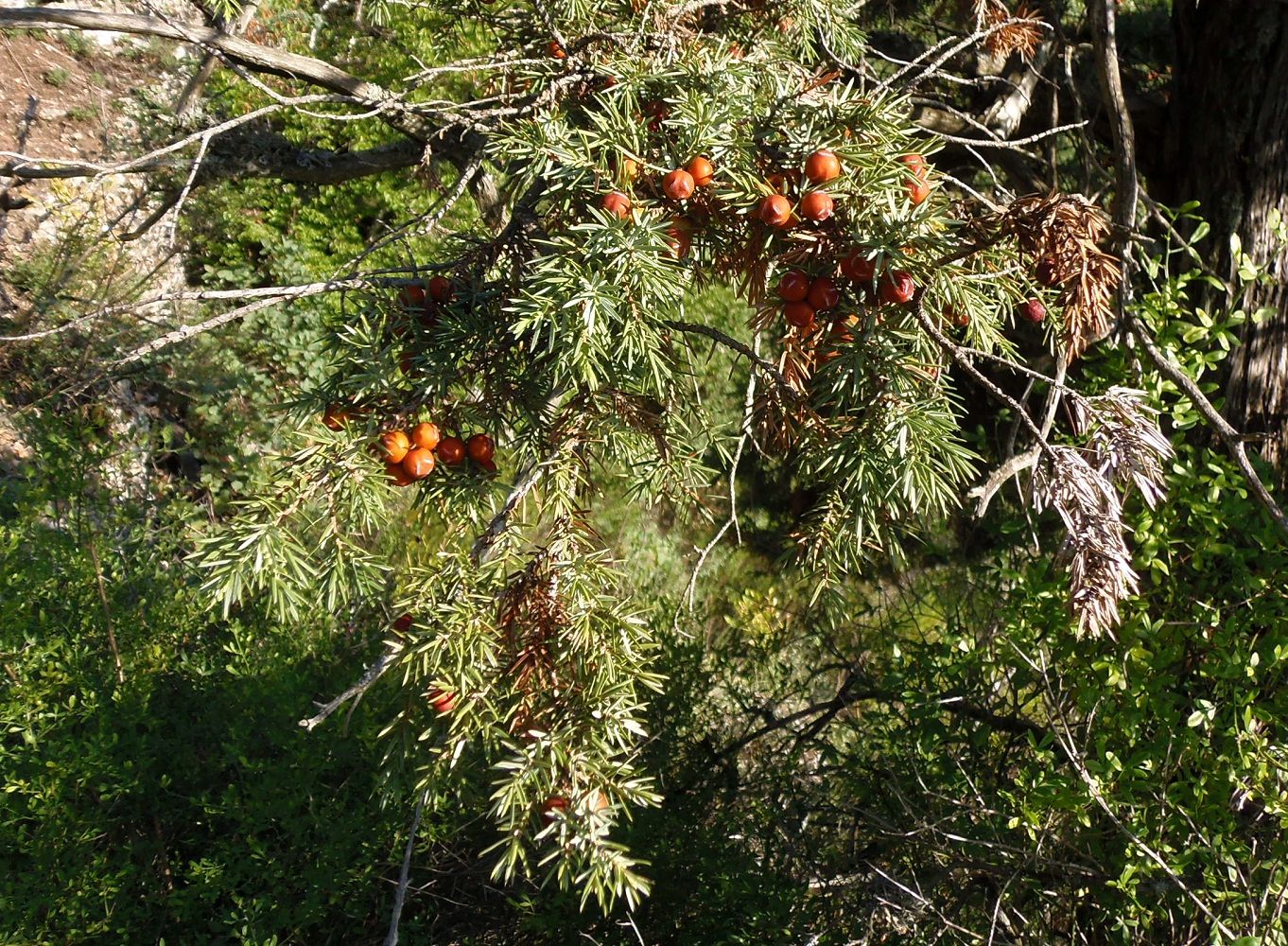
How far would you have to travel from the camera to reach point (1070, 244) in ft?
4.07

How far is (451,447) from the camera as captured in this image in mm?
1269

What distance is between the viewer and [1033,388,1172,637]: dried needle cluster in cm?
112

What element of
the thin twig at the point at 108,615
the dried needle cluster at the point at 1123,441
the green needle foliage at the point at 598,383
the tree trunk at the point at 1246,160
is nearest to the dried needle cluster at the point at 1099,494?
the dried needle cluster at the point at 1123,441

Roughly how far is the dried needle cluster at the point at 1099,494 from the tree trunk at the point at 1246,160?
51.1 inches

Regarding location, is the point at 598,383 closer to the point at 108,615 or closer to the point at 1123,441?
the point at 1123,441

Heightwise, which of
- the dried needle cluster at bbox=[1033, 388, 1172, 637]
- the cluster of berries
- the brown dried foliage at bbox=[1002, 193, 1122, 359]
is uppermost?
the brown dried foliage at bbox=[1002, 193, 1122, 359]

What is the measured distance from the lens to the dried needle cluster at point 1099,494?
1124 millimetres

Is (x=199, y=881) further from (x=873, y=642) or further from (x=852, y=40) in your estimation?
(x=852, y=40)

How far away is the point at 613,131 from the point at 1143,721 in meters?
1.48

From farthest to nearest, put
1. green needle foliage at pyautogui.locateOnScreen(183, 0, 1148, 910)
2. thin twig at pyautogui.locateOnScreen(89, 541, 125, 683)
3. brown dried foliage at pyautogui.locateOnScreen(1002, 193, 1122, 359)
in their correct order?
thin twig at pyautogui.locateOnScreen(89, 541, 125, 683)
brown dried foliage at pyautogui.locateOnScreen(1002, 193, 1122, 359)
green needle foliage at pyautogui.locateOnScreen(183, 0, 1148, 910)

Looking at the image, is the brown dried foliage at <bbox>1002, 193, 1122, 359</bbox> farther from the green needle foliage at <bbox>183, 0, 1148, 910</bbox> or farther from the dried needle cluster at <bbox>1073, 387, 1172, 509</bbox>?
the dried needle cluster at <bbox>1073, 387, 1172, 509</bbox>

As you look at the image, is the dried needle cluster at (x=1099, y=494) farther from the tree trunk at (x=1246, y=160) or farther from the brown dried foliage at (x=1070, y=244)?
the tree trunk at (x=1246, y=160)

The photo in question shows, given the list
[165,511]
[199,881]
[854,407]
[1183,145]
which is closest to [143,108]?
[165,511]

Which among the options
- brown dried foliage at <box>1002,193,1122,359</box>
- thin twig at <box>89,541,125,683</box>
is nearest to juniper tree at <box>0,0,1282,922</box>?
brown dried foliage at <box>1002,193,1122,359</box>
